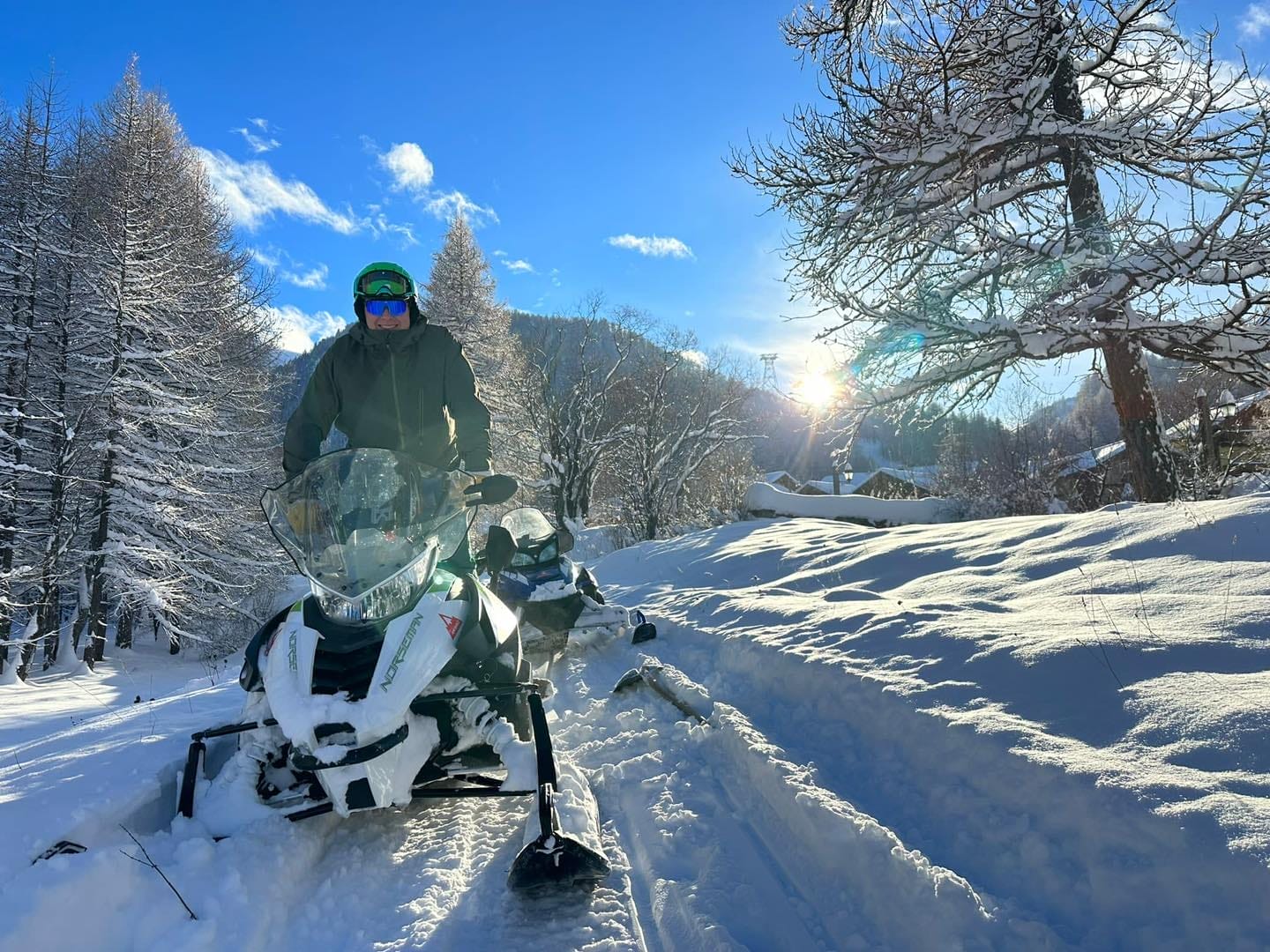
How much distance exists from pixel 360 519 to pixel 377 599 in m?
0.34

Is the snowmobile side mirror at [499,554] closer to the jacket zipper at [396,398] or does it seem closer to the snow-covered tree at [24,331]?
the jacket zipper at [396,398]

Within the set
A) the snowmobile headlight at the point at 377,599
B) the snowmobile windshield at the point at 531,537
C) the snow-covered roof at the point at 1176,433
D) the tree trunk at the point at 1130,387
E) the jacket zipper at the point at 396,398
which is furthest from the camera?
the snow-covered roof at the point at 1176,433

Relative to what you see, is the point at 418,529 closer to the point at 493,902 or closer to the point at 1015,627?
the point at 493,902

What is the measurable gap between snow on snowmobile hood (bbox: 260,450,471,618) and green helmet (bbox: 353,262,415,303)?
1.05 meters

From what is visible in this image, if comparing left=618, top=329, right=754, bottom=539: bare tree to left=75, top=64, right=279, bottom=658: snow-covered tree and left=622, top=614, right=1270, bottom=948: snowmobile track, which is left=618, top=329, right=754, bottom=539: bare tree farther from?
left=622, top=614, right=1270, bottom=948: snowmobile track

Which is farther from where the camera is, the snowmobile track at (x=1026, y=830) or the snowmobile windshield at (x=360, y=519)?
the snowmobile windshield at (x=360, y=519)

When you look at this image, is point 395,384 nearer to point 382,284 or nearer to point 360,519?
point 382,284

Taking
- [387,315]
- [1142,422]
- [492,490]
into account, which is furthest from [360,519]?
[1142,422]

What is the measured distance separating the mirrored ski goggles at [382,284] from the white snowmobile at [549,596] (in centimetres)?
274

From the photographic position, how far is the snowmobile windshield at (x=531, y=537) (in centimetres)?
624

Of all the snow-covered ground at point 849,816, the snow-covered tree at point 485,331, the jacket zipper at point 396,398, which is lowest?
the snow-covered ground at point 849,816

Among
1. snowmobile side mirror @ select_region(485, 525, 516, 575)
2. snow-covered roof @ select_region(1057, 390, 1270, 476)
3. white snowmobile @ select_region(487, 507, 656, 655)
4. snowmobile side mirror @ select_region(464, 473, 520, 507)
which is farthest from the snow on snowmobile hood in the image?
snow-covered roof @ select_region(1057, 390, 1270, 476)

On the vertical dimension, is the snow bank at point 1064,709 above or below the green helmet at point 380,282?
Result: below

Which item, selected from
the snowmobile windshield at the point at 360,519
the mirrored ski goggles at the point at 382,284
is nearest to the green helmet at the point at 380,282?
the mirrored ski goggles at the point at 382,284
